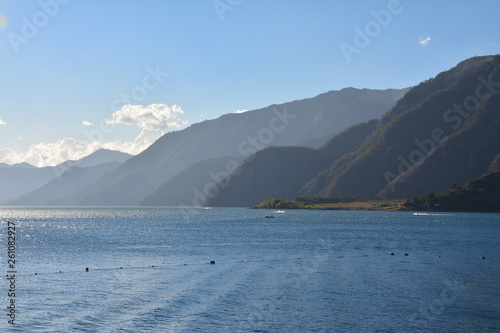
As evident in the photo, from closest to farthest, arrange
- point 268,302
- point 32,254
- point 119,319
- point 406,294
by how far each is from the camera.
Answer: point 119,319 → point 268,302 → point 406,294 → point 32,254

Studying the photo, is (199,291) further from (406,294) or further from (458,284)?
(458,284)

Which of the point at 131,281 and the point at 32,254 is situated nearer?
the point at 131,281

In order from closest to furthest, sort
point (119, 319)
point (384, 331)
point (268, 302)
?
point (384, 331), point (119, 319), point (268, 302)

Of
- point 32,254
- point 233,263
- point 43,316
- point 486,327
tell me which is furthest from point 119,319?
point 32,254

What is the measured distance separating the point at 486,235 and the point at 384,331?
122950 mm

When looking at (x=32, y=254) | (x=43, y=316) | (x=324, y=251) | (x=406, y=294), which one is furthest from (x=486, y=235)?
(x=43, y=316)

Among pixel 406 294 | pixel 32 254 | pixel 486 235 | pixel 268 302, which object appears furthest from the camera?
pixel 486 235

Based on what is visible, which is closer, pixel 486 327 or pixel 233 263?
pixel 486 327

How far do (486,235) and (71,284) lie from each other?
127844 mm

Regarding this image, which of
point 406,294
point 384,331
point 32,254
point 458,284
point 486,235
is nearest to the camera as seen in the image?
point 384,331

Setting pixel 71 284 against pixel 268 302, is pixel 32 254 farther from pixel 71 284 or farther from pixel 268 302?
pixel 268 302

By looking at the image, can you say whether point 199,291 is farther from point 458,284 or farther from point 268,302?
point 458,284

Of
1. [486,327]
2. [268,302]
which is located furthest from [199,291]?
[486,327]

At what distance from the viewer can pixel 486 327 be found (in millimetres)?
47625
